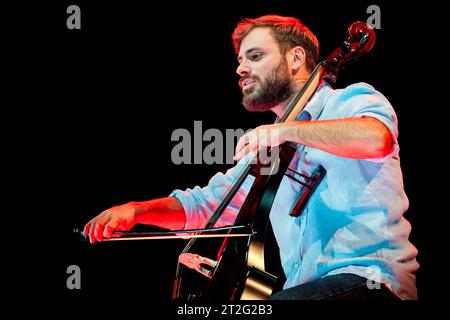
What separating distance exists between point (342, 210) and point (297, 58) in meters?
1.12

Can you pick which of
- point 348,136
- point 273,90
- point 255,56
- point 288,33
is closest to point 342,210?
point 348,136

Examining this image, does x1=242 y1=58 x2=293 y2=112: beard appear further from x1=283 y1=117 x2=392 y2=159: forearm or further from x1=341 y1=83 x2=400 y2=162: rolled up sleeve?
x1=283 y1=117 x2=392 y2=159: forearm

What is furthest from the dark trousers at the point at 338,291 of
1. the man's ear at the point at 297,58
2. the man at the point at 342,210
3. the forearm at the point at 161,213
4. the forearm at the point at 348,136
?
the man's ear at the point at 297,58

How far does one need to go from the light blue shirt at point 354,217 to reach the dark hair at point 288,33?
64 centimetres

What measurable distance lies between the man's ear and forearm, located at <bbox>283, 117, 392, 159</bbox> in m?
0.99

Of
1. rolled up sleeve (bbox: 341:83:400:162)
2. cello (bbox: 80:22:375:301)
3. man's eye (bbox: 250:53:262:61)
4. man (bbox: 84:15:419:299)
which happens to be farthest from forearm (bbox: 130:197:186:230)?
rolled up sleeve (bbox: 341:83:400:162)

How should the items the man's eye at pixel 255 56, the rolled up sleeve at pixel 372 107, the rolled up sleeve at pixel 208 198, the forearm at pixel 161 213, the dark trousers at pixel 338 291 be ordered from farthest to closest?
the man's eye at pixel 255 56 → the rolled up sleeve at pixel 208 198 → the forearm at pixel 161 213 → the rolled up sleeve at pixel 372 107 → the dark trousers at pixel 338 291

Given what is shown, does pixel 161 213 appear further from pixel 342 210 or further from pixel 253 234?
pixel 342 210

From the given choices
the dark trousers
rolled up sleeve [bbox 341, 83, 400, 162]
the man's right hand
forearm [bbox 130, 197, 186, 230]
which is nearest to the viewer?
the dark trousers

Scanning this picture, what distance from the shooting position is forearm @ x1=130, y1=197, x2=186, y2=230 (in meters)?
2.28

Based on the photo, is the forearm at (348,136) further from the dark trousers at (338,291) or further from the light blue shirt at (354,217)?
the dark trousers at (338,291)

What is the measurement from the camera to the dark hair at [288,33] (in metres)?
2.63

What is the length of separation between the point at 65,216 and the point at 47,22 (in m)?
1.30

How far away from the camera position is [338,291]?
158 cm
